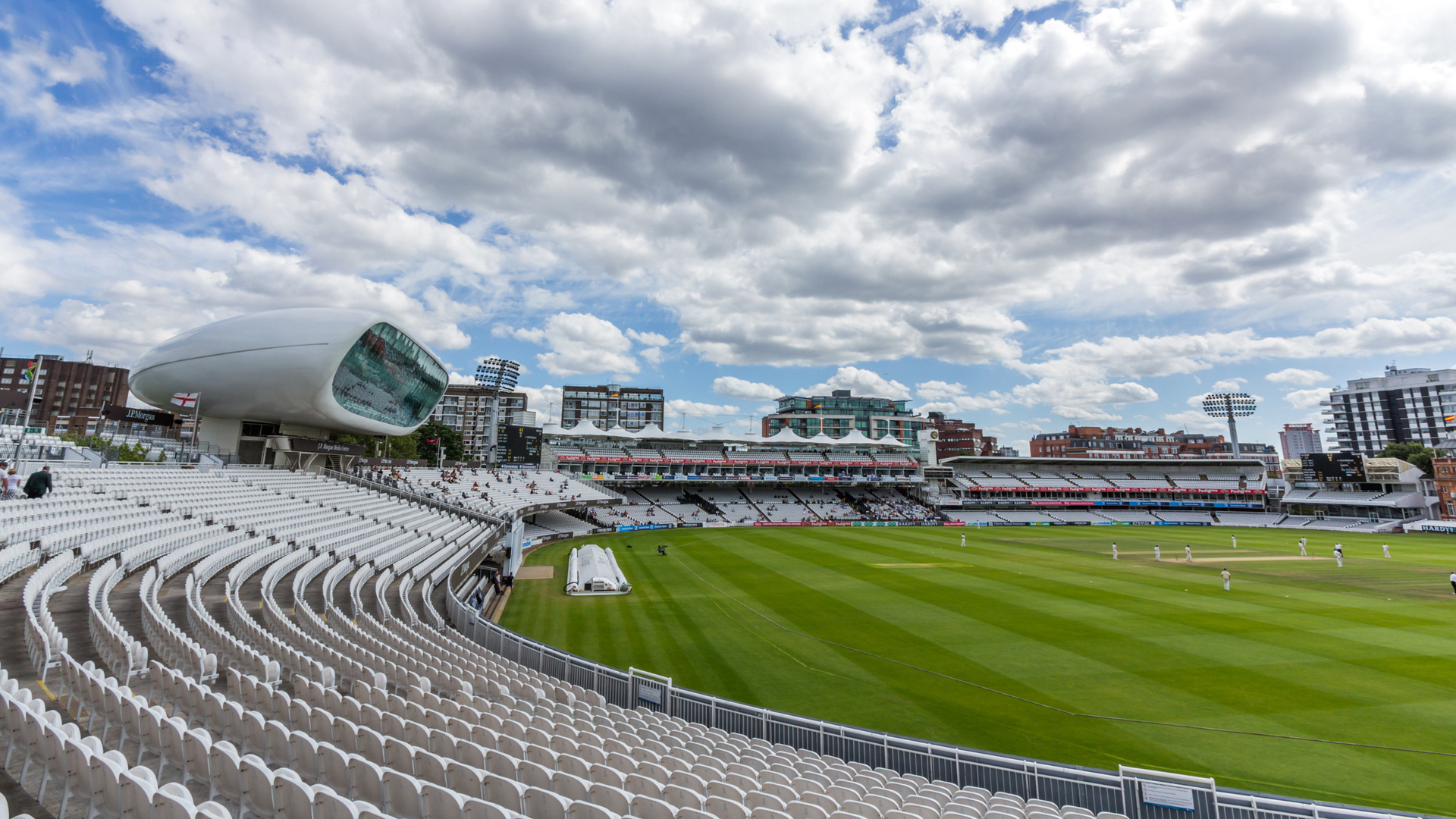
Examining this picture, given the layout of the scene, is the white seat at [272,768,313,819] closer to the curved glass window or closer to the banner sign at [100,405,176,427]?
the curved glass window

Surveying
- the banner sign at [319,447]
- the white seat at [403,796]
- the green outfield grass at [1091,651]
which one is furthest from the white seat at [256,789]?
the banner sign at [319,447]

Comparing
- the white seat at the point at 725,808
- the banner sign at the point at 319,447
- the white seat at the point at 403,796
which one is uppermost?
the banner sign at the point at 319,447

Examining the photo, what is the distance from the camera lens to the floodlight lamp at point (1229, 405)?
316ft

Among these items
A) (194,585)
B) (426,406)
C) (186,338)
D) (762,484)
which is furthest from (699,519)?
(194,585)

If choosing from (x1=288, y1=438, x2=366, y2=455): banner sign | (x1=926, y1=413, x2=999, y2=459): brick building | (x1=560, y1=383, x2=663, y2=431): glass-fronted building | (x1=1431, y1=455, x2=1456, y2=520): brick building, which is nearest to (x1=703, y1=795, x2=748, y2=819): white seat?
(x1=288, y1=438, x2=366, y2=455): banner sign

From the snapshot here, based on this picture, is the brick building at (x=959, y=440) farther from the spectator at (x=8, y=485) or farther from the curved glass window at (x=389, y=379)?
the spectator at (x=8, y=485)

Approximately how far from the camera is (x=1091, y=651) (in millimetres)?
18688

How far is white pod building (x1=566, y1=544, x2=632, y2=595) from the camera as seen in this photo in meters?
28.0

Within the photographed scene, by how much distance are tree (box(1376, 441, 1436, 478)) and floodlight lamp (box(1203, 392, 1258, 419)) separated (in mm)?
18283

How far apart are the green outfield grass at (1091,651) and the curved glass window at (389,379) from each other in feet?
69.1

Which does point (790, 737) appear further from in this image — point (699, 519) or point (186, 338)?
point (699, 519)

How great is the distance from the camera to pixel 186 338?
40.8m

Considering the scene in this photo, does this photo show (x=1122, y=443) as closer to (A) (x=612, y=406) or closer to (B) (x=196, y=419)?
(A) (x=612, y=406)

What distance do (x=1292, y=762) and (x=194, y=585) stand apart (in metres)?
23.5
